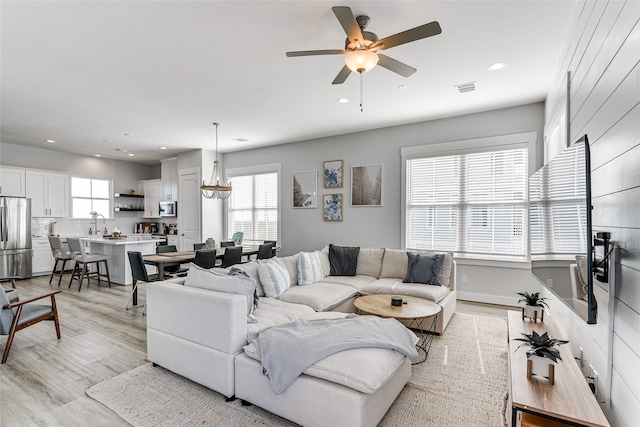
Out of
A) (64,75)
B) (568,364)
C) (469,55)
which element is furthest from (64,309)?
(469,55)

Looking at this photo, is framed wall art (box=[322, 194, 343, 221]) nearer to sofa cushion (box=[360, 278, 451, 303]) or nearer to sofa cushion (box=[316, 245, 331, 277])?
sofa cushion (box=[316, 245, 331, 277])

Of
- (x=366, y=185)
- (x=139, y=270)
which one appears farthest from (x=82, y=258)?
(x=366, y=185)

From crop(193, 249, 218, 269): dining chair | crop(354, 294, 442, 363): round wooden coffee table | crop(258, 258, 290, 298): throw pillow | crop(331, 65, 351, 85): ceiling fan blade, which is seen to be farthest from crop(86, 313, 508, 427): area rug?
crop(331, 65, 351, 85): ceiling fan blade

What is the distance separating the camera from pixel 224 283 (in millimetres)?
2463

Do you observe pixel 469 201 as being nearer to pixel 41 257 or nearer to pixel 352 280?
pixel 352 280

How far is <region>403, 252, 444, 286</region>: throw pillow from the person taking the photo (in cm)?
399

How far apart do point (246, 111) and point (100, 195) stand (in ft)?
19.3

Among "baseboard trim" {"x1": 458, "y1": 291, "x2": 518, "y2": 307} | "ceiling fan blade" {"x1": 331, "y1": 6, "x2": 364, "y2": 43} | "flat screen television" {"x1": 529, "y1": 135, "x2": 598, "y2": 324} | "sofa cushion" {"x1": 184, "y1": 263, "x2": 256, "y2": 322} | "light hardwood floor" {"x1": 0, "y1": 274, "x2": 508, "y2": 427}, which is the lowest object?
"light hardwood floor" {"x1": 0, "y1": 274, "x2": 508, "y2": 427}

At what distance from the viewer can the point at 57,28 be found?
103 inches

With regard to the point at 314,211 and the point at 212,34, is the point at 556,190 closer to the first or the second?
the point at 212,34

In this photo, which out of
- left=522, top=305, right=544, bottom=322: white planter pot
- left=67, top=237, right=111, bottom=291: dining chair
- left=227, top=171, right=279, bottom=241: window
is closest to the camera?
left=522, top=305, right=544, bottom=322: white planter pot

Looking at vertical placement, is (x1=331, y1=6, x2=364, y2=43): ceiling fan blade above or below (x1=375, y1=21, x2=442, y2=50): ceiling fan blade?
above

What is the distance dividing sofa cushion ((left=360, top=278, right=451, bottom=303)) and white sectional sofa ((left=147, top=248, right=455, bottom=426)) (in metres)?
0.83

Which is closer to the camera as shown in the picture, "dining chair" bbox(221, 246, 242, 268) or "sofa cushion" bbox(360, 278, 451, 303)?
"sofa cushion" bbox(360, 278, 451, 303)
